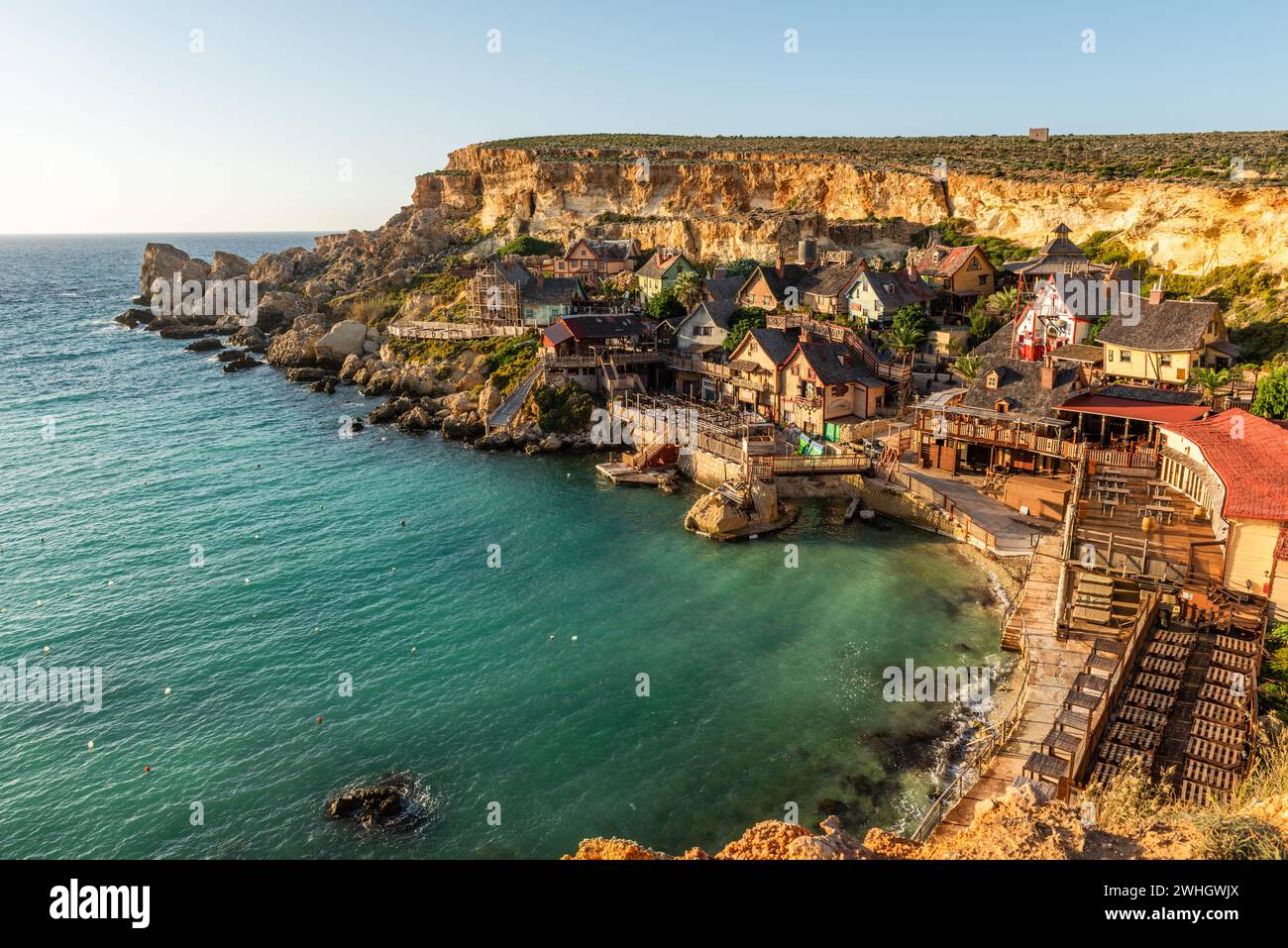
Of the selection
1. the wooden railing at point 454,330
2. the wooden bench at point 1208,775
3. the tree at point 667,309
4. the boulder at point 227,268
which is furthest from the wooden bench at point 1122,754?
the boulder at point 227,268

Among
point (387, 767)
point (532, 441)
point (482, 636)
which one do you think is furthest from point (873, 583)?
point (532, 441)

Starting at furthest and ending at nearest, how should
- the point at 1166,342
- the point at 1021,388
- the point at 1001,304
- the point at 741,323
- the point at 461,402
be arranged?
the point at 461,402 < the point at 741,323 < the point at 1001,304 < the point at 1166,342 < the point at 1021,388

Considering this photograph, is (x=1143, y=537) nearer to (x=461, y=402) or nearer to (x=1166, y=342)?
(x=1166, y=342)

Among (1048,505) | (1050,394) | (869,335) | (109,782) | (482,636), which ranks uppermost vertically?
(869,335)

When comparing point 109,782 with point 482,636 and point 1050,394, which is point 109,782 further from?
point 1050,394

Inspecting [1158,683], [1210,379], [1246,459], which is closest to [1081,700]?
[1158,683]

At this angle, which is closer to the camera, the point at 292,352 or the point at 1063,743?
the point at 1063,743

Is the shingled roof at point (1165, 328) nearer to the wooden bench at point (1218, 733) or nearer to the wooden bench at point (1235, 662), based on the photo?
the wooden bench at point (1235, 662)

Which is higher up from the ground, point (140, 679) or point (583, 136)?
point (583, 136)
